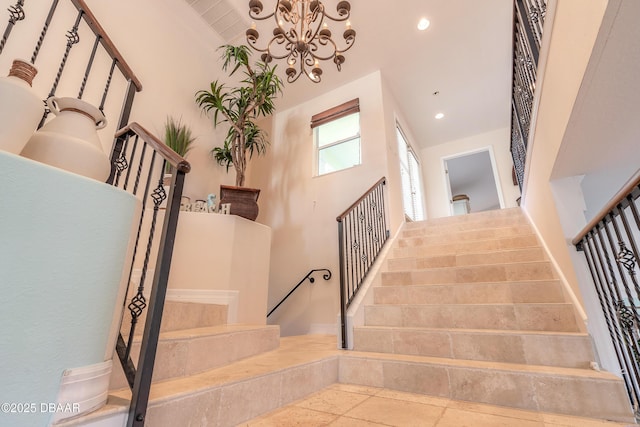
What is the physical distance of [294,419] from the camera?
4.70ft

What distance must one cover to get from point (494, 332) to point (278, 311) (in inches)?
116

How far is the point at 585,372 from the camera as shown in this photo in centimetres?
155

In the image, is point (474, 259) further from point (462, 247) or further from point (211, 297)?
point (211, 297)

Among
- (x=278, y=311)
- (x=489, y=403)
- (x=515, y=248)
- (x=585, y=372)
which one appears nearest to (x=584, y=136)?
(x=585, y=372)

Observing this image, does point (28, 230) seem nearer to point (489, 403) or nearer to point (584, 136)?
point (489, 403)

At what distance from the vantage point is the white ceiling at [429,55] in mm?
3646

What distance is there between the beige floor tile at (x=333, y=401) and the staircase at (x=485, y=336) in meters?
0.25

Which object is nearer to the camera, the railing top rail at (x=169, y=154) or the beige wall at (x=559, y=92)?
the beige wall at (x=559, y=92)

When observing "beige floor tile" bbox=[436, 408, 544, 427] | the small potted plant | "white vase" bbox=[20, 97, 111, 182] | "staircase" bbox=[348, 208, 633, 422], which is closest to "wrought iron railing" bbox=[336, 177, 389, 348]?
"staircase" bbox=[348, 208, 633, 422]

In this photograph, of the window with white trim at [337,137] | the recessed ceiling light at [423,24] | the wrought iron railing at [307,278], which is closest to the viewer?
the recessed ceiling light at [423,24]

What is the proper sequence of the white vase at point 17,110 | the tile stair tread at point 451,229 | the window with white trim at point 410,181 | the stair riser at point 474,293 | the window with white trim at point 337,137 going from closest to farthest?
the white vase at point 17,110
the stair riser at point 474,293
the tile stair tread at point 451,229
the window with white trim at point 337,137
the window with white trim at point 410,181

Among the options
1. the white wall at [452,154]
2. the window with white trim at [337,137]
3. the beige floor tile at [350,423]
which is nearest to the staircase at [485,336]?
the beige floor tile at [350,423]

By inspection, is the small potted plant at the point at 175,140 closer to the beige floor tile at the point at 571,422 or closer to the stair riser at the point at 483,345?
the stair riser at the point at 483,345

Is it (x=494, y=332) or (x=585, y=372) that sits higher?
(x=494, y=332)
